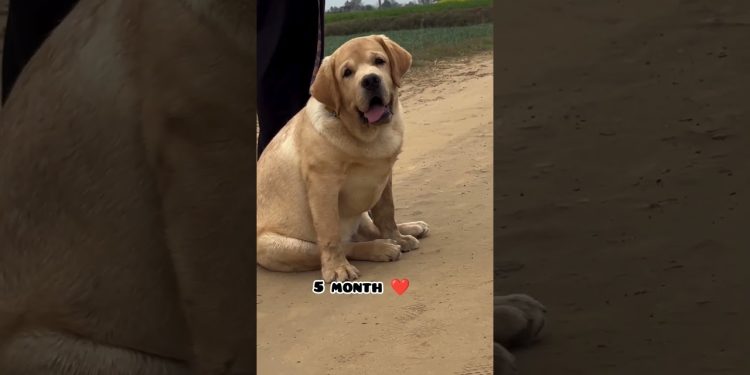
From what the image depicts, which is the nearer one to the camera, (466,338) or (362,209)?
(466,338)

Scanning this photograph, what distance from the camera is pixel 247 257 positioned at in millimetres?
2797

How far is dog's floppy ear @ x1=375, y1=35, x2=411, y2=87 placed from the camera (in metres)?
2.89

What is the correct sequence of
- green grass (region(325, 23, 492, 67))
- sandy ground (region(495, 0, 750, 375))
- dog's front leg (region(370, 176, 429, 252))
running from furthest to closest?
sandy ground (region(495, 0, 750, 375)) < dog's front leg (region(370, 176, 429, 252)) < green grass (region(325, 23, 492, 67))

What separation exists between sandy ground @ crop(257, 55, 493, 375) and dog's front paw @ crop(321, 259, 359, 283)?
0.12 ft

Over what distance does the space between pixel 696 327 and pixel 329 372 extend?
1.88m

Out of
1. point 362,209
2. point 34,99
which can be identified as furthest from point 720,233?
point 34,99

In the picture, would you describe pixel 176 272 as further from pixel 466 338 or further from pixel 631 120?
pixel 631 120

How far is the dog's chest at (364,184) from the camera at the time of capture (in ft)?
10.0

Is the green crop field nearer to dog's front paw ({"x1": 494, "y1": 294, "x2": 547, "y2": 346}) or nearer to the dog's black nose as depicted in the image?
the dog's black nose

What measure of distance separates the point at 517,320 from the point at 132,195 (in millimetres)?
1361

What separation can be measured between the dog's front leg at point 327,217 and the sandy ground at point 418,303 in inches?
2.4

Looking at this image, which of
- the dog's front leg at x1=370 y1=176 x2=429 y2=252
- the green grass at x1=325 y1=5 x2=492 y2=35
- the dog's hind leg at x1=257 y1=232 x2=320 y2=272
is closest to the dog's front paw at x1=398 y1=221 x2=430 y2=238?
the dog's front leg at x1=370 y1=176 x2=429 y2=252

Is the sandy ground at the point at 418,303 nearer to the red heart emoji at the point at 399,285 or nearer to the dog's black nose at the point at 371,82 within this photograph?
the red heart emoji at the point at 399,285

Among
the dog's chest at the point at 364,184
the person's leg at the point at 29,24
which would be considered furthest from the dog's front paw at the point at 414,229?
the person's leg at the point at 29,24
